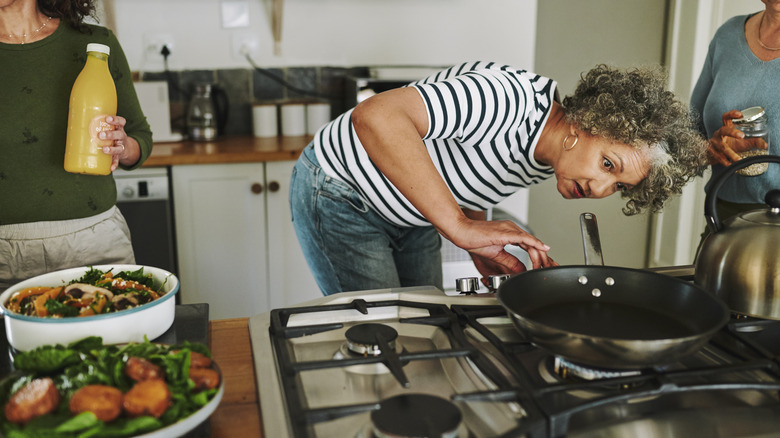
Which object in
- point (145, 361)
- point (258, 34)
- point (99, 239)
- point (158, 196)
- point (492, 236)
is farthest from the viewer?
point (258, 34)

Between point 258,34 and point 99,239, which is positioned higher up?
point 258,34

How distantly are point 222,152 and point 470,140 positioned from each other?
1351mm

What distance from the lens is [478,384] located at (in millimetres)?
722

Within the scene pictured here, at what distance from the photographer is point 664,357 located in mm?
655

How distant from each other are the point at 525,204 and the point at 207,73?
58.0 inches

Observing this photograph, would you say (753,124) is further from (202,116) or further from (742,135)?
(202,116)

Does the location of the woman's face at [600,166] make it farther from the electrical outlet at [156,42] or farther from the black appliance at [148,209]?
the electrical outlet at [156,42]

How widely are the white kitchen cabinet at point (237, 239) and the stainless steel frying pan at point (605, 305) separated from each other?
5.39 ft

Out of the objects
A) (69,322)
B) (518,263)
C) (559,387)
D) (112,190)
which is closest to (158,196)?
(112,190)

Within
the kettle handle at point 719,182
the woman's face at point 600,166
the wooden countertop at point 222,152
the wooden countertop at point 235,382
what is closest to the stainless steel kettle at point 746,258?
the kettle handle at point 719,182

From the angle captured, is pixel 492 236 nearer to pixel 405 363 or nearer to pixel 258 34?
pixel 405 363

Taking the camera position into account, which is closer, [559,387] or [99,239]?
[559,387]

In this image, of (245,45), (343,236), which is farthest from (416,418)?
(245,45)

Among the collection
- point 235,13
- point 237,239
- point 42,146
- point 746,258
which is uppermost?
point 235,13
